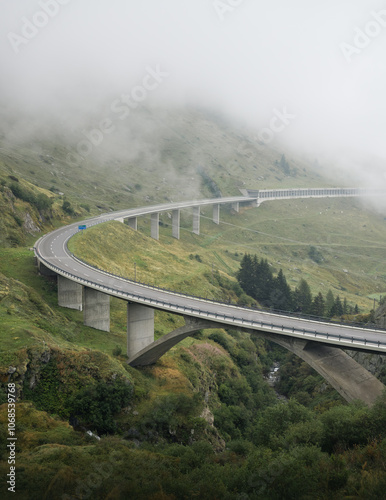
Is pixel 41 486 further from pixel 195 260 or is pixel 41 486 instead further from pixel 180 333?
pixel 195 260

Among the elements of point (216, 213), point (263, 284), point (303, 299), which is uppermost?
point (216, 213)

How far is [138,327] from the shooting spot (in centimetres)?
5744

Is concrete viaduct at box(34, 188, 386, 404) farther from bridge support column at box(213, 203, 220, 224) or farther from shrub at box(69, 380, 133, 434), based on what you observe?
bridge support column at box(213, 203, 220, 224)

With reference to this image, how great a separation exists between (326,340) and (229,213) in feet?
466

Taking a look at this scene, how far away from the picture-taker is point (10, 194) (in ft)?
310

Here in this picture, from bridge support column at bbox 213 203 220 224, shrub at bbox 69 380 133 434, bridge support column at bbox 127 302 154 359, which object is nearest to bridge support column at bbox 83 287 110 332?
bridge support column at bbox 127 302 154 359

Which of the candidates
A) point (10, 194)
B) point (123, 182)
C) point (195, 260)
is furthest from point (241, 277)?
point (123, 182)

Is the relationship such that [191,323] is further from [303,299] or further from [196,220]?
[196,220]

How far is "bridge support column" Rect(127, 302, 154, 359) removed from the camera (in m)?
56.8

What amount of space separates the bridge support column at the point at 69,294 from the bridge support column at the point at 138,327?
17335mm

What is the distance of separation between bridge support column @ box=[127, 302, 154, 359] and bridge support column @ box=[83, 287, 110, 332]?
9.89m

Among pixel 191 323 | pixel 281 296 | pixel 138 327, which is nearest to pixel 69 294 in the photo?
pixel 138 327

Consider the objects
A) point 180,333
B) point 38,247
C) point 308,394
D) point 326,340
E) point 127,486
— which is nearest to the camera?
point 127,486

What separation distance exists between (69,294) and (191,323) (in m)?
28.0
